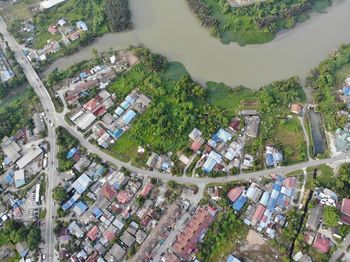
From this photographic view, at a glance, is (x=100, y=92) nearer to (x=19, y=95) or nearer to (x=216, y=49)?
(x=19, y=95)

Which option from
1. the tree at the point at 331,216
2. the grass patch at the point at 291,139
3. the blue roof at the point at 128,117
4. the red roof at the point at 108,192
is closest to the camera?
the tree at the point at 331,216

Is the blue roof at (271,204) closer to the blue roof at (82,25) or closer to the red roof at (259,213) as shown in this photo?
the red roof at (259,213)

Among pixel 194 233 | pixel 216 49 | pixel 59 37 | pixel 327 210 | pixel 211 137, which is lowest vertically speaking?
pixel 327 210

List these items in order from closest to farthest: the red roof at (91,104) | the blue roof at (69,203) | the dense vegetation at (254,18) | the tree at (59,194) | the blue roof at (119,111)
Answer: the tree at (59,194)
the blue roof at (69,203)
the blue roof at (119,111)
the red roof at (91,104)
the dense vegetation at (254,18)

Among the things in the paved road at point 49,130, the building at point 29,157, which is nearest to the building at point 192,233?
the paved road at point 49,130

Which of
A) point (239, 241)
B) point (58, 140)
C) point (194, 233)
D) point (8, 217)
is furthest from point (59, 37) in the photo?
point (239, 241)

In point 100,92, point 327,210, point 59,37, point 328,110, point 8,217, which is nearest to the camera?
point 327,210

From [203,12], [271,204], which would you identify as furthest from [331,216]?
[203,12]
